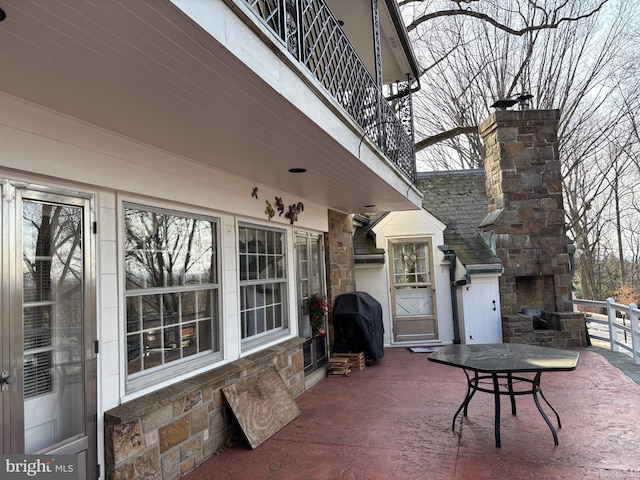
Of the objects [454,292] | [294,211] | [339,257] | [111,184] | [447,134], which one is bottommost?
[454,292]

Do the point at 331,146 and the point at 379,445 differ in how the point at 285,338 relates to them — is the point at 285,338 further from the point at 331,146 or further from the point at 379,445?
the point at 331,146

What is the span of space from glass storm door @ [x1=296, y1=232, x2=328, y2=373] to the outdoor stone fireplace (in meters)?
3.77

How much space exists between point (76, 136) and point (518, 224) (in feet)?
26.0

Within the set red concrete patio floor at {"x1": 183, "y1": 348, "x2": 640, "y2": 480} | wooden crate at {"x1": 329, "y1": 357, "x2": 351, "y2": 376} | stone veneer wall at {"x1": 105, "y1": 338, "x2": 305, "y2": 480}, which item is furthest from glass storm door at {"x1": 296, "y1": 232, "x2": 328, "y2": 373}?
stone veneer wall at {"x1": 105, "y1": 338, "x2": 305, "y2": 480}

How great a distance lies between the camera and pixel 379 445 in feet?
12.8

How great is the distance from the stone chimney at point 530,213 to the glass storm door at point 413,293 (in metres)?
1.38

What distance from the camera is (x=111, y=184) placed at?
3.01 m

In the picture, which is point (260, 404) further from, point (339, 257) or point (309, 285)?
point (339, 257)

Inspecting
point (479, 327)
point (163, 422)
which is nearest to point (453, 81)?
point (479, 327)

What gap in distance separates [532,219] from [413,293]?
280 centimetres

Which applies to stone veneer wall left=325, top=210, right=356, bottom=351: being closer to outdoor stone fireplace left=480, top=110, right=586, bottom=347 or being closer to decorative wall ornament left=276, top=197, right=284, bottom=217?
decorative wall ornament left=276, top=197, right=284, bottom=217

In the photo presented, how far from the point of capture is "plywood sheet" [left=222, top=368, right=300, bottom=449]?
13.1 ft

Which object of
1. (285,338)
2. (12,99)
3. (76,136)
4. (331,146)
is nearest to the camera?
(12,99)

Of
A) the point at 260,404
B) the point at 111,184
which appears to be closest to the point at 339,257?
the point at 260,404
